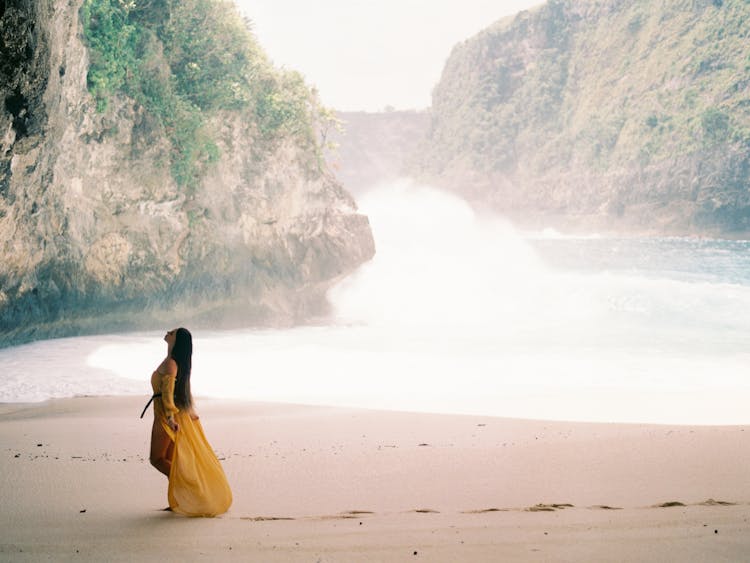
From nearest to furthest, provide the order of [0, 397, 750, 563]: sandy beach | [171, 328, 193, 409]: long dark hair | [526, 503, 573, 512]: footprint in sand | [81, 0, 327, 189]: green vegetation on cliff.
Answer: [0, 397, 750, 563]: sandy beach
[526, 503, 573, 512]: footprint in sand
[171, 328, 193, 409]: long dark hair
[81, 0, 327, 189]: green vegetation on cliff

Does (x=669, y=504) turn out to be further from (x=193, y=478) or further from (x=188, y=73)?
(x=188, y=73)

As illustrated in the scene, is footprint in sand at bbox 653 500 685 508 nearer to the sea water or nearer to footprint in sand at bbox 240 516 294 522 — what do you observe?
footprint in sand at bbox 240 516 294 522

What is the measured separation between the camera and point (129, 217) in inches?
586

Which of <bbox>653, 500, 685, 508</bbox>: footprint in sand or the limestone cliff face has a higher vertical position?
the limestone cliff face

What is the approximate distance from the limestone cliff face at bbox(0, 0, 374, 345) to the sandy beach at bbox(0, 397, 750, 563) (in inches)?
177

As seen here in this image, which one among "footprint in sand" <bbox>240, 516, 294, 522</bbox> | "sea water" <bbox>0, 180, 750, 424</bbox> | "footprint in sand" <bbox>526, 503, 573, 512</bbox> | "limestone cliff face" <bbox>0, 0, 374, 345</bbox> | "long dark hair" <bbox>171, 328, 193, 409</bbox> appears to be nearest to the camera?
"footprint in sand" <bbox>240, 516, 294, 522</bbox>

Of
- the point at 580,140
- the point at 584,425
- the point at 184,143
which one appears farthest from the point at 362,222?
the point at 580,140

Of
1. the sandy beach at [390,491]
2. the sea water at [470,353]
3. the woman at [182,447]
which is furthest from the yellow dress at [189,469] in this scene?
the sea water at [470,353]

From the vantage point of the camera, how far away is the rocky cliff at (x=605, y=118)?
212 feet

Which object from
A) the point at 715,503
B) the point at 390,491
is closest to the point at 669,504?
the point at 715,503

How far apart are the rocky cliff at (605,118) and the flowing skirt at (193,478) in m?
65.2

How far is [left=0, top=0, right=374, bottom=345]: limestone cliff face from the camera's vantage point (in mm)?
9906

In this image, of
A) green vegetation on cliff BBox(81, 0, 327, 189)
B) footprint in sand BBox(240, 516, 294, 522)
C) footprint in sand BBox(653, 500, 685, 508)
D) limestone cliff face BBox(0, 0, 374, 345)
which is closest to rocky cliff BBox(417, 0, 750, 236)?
limestone cliff face BBox(0, 0, 374, 345)

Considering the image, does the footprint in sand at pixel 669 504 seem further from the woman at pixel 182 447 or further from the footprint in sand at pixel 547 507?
the woman at pixel 182 447
